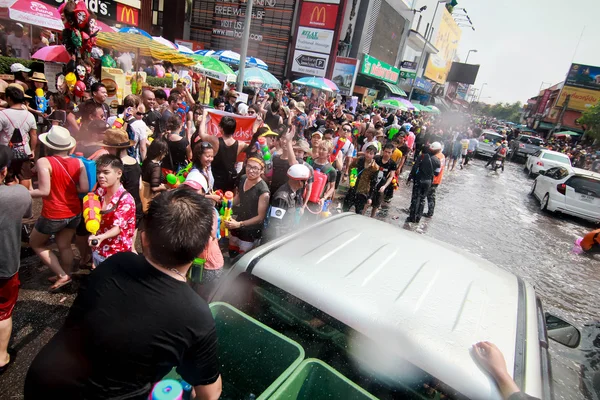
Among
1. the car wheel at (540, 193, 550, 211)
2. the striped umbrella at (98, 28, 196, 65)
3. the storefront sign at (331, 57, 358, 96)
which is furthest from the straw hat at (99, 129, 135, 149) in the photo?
the storefront sign at (331, 57, 358, 96)

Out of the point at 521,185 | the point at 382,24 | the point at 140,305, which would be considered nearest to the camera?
the point at 140,305

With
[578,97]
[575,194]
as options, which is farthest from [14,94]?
[578,97]

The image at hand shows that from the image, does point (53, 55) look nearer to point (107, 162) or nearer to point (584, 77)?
point (107, 162)

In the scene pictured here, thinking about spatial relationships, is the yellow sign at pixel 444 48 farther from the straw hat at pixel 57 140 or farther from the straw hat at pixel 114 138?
the straw hat at pixel 57 140

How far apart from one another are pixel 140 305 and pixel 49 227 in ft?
8.60

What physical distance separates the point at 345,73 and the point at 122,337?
29.0 m

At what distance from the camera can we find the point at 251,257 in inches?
78.6

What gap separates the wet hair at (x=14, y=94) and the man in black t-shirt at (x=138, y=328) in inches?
179

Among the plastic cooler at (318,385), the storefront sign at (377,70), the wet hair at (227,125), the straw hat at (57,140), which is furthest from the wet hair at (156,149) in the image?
the storefront sign at (377,70)

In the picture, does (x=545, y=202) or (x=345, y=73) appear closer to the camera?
(x=545, y=202)

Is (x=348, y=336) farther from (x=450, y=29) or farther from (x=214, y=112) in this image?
(x=450, y=29)

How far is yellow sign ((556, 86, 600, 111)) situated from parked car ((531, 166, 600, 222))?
52851 millimetres

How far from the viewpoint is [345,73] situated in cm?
2786

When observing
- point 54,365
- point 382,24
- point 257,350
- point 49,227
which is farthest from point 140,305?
point 382,24
